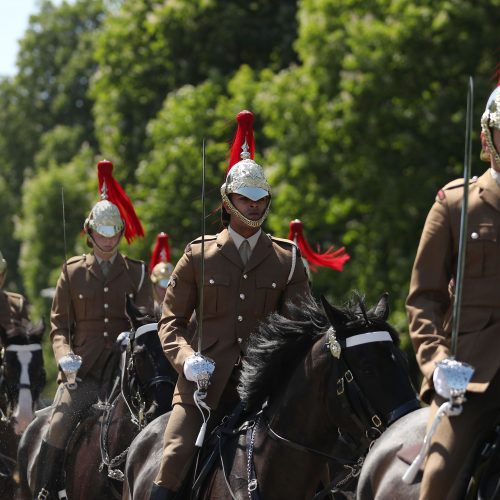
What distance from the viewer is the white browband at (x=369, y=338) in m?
7.30

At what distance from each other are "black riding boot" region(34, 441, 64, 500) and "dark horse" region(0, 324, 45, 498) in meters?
1.34

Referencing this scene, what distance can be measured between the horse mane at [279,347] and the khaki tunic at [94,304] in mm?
3797

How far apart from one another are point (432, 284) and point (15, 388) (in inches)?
295

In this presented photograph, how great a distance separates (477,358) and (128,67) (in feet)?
101

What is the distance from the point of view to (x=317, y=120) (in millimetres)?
26938

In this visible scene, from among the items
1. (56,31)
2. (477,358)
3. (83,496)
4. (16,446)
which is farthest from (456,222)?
(56,31)

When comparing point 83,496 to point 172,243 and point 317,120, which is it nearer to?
point 317,120

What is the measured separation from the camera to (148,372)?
10.6 metres

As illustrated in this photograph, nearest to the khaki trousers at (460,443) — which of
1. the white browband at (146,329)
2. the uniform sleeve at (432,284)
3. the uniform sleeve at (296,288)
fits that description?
the uniform sleeve at (432,284)

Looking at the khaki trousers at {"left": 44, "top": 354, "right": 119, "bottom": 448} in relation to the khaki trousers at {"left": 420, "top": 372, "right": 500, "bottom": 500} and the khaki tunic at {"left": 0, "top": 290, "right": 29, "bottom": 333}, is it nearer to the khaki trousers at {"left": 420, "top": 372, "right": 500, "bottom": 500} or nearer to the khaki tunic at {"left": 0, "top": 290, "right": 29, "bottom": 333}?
the khaki tunic at {"left": 0, "top": 290, "right": 29, "bottom": 333}

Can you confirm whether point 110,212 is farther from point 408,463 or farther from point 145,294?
point 408,463

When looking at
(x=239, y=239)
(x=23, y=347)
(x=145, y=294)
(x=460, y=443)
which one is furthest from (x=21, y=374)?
(x=460, y=443)

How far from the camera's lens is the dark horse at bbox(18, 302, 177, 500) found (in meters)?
10.4

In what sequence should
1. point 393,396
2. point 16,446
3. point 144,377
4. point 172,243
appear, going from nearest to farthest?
point 393,396, point 144,377, point 16,446, point 172,243
